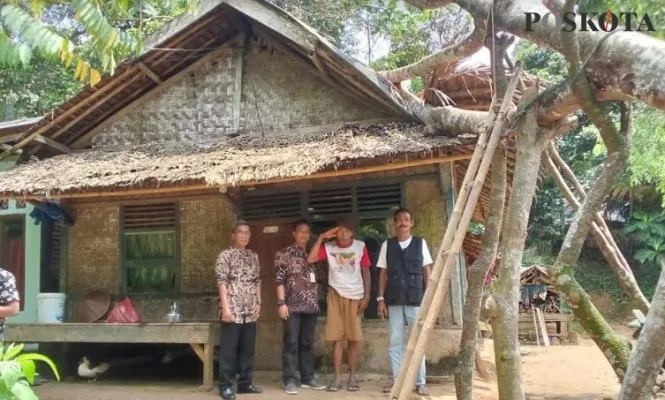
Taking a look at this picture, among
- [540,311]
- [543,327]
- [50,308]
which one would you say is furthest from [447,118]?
[540,311]

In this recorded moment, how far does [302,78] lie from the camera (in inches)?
302

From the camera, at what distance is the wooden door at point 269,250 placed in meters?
7.13

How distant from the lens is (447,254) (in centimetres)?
385

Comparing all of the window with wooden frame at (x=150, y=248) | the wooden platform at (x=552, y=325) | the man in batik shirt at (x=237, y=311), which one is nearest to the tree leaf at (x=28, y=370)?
the man in batik shirt at (x=237, y=311)

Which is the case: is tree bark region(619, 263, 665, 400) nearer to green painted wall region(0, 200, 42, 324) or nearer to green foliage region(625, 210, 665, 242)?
green painted wall region(0, 200, 42, 324)

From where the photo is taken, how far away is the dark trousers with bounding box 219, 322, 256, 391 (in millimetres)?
5801

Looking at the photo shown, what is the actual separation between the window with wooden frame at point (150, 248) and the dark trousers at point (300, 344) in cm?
213

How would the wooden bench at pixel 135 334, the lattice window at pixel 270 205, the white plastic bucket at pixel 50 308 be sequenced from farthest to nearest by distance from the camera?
the white plastic bucket at pixel 50 308, the lattice window at pixel 270 205, the wooden bench at pixel 135 334

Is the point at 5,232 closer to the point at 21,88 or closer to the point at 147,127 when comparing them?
the point at 147,127

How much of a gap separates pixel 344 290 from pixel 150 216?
3.13 meters

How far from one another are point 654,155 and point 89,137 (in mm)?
8521

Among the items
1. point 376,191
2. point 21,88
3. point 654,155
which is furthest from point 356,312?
point 21,88

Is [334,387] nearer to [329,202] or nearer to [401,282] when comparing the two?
[401,282]

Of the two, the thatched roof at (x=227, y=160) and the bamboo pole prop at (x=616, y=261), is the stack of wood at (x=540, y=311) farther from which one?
the thatched roof at (x=227, y=160)
